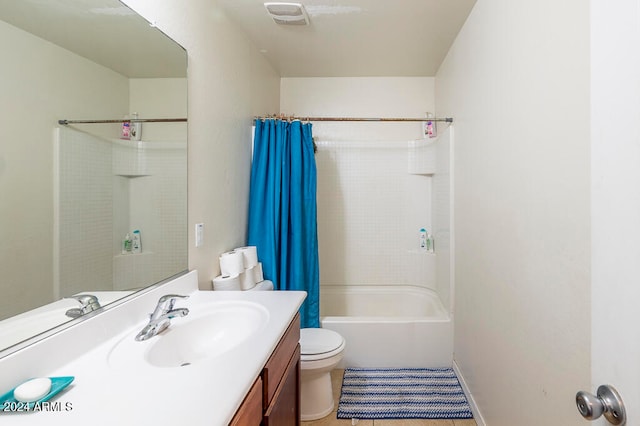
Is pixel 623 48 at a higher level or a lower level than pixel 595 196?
higher

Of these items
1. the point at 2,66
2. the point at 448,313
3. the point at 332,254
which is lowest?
the point at 448,313

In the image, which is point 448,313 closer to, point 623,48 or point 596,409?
point 596,409

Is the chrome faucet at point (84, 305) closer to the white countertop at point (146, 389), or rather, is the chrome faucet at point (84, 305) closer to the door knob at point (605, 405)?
the white countertop at point (146, 389)

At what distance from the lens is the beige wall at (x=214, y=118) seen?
147 centimetres

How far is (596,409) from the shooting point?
1.65 ft

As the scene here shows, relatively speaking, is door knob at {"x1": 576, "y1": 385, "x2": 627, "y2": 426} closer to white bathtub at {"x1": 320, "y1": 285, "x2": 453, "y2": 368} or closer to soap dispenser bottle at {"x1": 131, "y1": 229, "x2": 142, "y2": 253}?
soap dispenser bottle at {"x1": 131, "y1": 229, "x2": 142, "y2": 253}

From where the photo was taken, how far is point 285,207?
2133 millimetres

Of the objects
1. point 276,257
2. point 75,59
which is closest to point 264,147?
point 276,257

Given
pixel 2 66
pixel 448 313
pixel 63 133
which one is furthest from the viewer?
pixel 448 313

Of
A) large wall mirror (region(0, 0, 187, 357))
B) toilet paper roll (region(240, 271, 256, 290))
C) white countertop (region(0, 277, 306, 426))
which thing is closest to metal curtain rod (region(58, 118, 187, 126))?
large wall mirror (region(0, 0, 187, 357))

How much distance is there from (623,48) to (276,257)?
1.87m

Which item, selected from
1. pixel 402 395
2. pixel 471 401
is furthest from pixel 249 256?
pixel 471 401

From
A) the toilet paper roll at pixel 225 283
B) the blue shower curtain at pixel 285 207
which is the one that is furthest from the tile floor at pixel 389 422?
the toilet paper roll at pixel 225 283

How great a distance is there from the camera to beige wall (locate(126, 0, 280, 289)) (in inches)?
58.1
